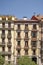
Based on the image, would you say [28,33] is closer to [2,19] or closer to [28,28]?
[28,28]

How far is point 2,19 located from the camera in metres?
69.1

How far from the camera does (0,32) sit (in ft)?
228

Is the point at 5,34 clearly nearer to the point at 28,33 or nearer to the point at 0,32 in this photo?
the point at 0,32

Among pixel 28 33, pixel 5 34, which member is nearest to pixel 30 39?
pixel 28 33

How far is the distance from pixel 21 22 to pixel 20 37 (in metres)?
3.78

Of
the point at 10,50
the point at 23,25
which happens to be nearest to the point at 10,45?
the point at 10,50

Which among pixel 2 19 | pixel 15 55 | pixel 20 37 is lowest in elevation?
pixel 15 55

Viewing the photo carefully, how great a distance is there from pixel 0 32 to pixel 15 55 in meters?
6.91

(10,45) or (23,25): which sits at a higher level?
(23,25)

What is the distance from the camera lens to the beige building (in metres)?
69.3

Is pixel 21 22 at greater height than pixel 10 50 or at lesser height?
greater

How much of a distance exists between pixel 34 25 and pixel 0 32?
8650 mm

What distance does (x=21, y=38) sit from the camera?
70000 millimetres

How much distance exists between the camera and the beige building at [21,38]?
227 ft
